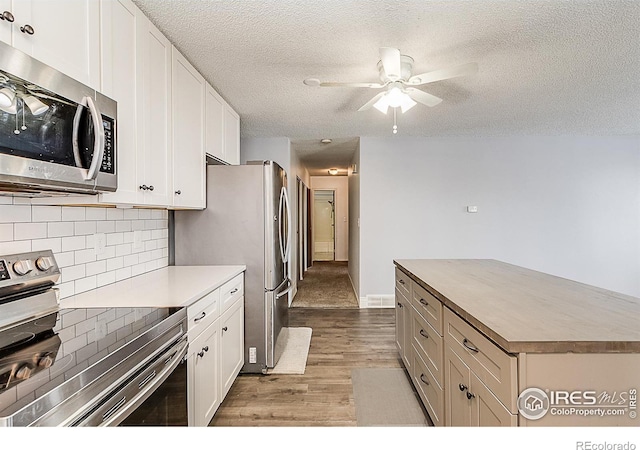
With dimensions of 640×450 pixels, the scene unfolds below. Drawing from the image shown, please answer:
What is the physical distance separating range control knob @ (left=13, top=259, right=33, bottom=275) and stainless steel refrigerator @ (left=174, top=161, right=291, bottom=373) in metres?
1.31

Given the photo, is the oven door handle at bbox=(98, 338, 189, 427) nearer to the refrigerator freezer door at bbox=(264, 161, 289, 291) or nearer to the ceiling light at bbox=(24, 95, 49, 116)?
→ the ceiling light at bbox=(24, 95, 49, 116)

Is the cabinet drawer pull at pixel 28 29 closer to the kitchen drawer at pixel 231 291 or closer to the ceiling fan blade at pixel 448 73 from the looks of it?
the kitchen drawer at pixel 231 291

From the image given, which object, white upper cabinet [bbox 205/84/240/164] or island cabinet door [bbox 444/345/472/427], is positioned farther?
white upper cabinet [bbox 205/84/240/164]

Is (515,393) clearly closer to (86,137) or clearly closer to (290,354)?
(86,137)

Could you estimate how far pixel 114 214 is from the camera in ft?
6.57

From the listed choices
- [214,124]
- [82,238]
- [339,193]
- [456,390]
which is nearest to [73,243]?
[82,238]

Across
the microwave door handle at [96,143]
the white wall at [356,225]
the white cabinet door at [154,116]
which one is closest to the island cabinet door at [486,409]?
the microwave door handle at [96,143]

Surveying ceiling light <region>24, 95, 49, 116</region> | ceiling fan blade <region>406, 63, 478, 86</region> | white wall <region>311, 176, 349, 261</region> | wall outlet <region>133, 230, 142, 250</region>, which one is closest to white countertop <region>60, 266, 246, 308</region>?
wall outlet <region>133, 230, 142, 250</region>

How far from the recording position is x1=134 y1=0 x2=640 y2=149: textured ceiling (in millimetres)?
1770

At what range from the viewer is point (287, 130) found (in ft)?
14.0

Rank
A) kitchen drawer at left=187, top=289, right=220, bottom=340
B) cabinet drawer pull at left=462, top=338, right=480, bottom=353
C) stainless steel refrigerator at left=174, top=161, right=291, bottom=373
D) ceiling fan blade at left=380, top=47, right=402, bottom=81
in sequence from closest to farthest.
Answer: cabinet drawer pull at left=462, top=338, right=480, bottom=353
kitchen drawer at left=187, top=289, right=220, bottom=340
ceiling fan blade at left=380, top=47, right=402, bottom=81
stainless steel refrigerator at left=174, top=161, right=291, bottom=373

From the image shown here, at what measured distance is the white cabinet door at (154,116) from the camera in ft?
5.79

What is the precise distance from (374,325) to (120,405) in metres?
3.18

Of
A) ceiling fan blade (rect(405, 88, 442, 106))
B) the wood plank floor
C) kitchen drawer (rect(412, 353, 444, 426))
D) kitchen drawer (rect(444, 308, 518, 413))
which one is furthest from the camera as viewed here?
ceiling fan blade (rect(405, 88, 442, 106))
